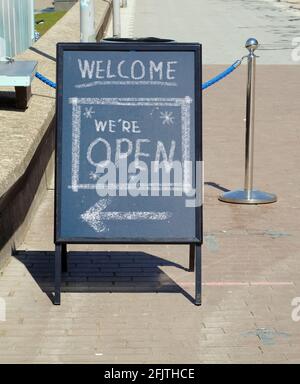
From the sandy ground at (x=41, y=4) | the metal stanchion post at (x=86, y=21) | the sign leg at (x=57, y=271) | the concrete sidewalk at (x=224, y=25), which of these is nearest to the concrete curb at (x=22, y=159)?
the sign leg at (x=57, y=271)

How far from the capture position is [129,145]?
6.87m

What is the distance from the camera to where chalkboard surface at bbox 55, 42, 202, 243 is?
6797 millimetres

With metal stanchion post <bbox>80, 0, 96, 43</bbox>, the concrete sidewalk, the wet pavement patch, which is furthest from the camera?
the concrete sidewalk

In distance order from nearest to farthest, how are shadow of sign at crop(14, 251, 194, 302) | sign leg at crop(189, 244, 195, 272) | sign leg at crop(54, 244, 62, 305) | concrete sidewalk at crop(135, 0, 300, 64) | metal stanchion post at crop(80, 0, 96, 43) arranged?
sign leg at crop(54, 244, 62, 305) → shadow of sign at crop(14, 251, 194, 302) → sign leg at crop(189, 244, 195, 272) → metal stanchion post at crop(80, 0, 96, 43) → concrete sidewalk at crop(135, 0, 300, 64)

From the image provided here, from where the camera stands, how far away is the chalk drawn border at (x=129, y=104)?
6828 mm

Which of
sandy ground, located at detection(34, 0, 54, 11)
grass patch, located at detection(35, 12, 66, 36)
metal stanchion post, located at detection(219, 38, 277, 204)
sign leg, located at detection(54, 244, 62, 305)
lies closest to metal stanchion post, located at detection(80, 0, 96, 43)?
metal stanchion post, located at detection(219, 38, 277, 204)

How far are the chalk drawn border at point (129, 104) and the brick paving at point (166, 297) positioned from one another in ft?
2.75

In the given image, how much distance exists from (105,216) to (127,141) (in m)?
0.53

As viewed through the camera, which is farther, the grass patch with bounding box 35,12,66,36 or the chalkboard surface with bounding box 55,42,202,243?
the grass patch with bounding box 35,12,66,36

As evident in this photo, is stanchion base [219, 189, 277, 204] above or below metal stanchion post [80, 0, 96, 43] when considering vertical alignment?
below

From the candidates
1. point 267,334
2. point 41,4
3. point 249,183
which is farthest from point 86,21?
point 41,4

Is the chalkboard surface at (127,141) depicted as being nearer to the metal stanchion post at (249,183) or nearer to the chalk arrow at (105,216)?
the chalk arrow at (105,216)

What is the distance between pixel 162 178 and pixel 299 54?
14973 mm

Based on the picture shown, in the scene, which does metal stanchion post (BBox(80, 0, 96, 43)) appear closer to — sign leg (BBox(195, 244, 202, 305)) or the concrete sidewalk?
the concrete sidewalk
